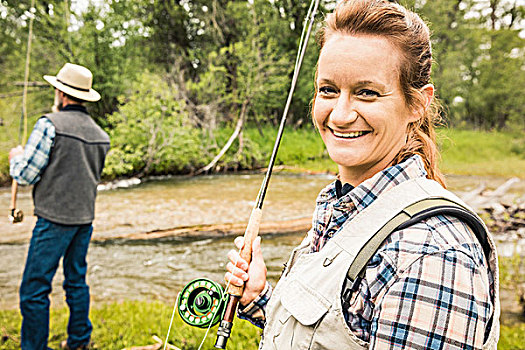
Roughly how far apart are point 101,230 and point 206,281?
21.1 ft

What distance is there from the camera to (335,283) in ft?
3.43

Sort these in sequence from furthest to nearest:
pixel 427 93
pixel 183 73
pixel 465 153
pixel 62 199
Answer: pixel 465 153 < pixel 183 73 < pixel 62 199 < pixel 427 93

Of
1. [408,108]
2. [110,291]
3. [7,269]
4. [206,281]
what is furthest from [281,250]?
[408,108]

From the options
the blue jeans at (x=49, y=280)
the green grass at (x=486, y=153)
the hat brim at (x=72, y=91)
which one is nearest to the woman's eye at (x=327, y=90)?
the blue jeans at (x=49, y=280)

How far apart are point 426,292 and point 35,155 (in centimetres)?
307

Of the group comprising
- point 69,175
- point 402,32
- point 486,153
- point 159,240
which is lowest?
point 159,240

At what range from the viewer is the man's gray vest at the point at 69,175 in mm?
3330

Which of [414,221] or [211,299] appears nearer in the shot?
[414,221]

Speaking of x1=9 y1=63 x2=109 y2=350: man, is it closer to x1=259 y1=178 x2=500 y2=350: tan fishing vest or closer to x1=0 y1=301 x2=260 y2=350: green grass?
x1=0 y1=301 x2=260 y2=350: green grass

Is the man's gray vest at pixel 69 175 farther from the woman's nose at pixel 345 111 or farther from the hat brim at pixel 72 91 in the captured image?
the woman's nose at pixel 345 111

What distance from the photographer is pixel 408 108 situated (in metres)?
1.24

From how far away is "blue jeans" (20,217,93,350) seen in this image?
3.14 metres

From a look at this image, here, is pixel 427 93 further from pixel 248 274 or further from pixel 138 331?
pixel 138 331

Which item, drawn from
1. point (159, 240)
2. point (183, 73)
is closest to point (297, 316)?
point (159, 240)
